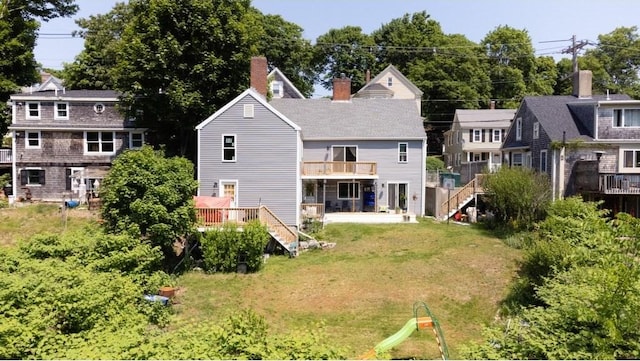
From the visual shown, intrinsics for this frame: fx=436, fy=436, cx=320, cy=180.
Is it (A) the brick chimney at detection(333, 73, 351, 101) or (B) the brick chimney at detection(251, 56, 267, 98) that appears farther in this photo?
(A) the brick chimney at detection(333, 73, 351, 101)

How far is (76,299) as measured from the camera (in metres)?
10.5

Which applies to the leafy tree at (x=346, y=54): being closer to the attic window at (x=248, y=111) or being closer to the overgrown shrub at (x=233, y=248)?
the attic window at (x=248, y=111)

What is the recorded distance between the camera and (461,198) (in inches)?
1170

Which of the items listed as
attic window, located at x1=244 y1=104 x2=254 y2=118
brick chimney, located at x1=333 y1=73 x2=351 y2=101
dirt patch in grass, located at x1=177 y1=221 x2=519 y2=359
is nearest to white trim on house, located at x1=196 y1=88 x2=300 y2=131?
attic window, located at x1=244 y1=104 x2=254 y2=118

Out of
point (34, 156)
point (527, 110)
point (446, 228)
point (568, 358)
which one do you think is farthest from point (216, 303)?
point (527, 110)

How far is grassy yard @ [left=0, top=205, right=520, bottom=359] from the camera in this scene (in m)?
15.4

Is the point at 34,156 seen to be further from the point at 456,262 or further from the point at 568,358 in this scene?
the point at 568,358

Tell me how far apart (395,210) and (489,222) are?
5.91 metres

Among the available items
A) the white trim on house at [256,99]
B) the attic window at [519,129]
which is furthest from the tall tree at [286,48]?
the white trim on house at [256,99]

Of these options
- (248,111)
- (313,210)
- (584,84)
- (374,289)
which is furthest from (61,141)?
(584,84)

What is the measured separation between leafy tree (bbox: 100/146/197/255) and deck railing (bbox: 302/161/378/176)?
9.38 metres

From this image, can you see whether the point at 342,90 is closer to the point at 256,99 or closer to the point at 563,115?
the point at 256,99

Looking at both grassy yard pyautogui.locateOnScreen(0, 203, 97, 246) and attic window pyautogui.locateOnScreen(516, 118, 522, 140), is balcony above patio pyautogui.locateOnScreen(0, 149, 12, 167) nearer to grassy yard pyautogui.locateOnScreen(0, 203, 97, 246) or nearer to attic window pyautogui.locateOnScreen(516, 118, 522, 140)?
grassy yard pyautogui.locateOnScreen(0, 203, 97, 246)

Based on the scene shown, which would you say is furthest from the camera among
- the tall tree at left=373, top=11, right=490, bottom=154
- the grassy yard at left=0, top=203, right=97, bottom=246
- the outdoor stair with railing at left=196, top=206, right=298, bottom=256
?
the tall tree at left=373, top=11, right=490, bottom=154
